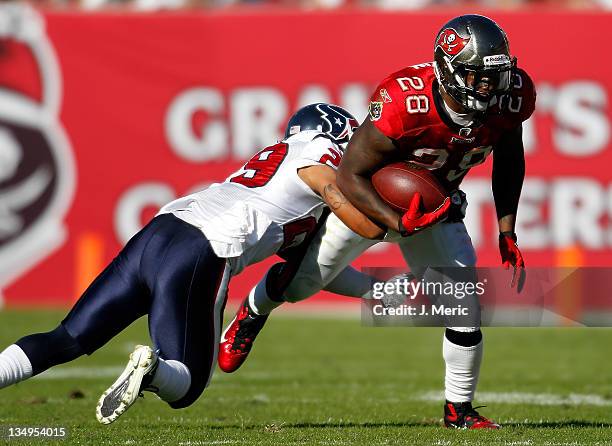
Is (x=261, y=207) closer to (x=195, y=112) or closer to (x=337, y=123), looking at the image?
(x=337, y=123)

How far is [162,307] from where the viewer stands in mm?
4398

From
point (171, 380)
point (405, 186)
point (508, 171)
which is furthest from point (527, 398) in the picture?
point (171, 380)

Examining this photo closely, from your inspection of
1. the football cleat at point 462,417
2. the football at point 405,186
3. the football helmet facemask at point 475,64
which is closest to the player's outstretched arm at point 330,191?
the football at point 405,186

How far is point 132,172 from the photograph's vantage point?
1127 cm

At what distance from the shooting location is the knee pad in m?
4.36

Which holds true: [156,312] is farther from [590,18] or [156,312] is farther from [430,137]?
[590,18]

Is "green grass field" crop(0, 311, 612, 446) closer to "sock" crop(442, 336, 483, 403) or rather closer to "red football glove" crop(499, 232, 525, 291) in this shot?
"sock" crop(442, 336, 483, 403)

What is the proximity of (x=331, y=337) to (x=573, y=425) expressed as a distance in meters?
4.51

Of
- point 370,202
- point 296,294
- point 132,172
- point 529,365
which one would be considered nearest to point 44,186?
point 132,172

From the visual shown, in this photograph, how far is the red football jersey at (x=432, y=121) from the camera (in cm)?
473

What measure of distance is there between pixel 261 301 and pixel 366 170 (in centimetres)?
120

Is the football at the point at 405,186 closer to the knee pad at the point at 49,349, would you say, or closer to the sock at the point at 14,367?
the knee pad at the point at 49,349

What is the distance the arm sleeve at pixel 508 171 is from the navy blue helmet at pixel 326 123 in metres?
0.64

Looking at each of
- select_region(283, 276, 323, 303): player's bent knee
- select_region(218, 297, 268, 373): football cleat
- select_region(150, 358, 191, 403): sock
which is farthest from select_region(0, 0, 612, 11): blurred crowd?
select_region(150, 358, 191, 403): sock
